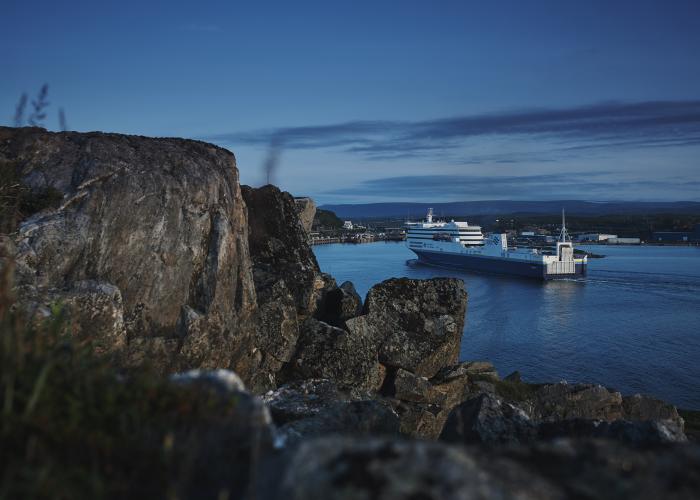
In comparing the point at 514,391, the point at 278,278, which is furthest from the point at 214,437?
the point at 514,391

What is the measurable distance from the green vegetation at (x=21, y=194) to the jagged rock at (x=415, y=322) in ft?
30.2

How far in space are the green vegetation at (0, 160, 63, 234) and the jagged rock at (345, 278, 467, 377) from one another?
363 inches

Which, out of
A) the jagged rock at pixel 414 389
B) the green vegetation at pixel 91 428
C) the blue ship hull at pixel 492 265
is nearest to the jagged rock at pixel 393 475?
the green vegetation at pixel 91 428

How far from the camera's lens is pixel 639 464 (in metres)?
2.78

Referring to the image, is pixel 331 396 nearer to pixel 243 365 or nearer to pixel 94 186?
pixel 243 365

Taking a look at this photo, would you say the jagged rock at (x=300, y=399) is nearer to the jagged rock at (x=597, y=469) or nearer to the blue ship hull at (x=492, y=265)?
the jagged rock at (x=597, y=469)

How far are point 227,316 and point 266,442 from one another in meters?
9.74

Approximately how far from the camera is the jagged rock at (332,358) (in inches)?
636

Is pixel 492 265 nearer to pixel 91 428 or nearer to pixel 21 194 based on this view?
pixel 21 194

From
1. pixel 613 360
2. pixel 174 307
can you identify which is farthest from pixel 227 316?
pixel 613 360

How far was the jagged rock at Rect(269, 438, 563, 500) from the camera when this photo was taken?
8.11 feet

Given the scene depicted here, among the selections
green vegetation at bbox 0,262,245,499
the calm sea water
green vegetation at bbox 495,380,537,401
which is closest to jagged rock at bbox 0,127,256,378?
green vegetation at bbox 0,262,245,499

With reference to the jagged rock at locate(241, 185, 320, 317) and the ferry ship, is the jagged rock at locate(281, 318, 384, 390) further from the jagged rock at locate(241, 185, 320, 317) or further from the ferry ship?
the ferry ship

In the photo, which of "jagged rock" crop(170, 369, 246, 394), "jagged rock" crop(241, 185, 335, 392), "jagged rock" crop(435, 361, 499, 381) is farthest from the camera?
"jagged rock" crop(435, 361, 499, 381)
